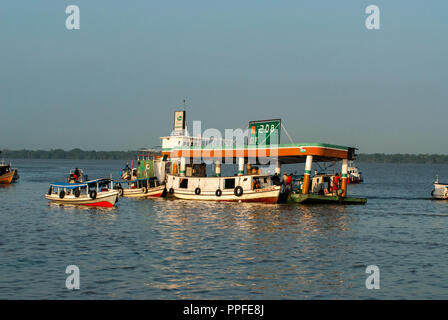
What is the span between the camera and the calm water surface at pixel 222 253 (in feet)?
60.6

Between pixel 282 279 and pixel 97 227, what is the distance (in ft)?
62.3

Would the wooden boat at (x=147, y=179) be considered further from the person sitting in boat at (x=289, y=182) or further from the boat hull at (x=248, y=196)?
the person sitting in boat at (x=289, y=182)

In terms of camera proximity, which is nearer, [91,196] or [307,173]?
[91,196]

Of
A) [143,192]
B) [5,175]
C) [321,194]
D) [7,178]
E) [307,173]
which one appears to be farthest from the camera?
[7,178]

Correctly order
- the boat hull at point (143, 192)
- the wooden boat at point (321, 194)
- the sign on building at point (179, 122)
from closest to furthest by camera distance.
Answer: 1. the wooden boat at point (321, 194)
2. the boat hull at point (143, 192)
3. the sign on building at point (179, 122)

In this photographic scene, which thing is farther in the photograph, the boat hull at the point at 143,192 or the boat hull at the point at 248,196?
the boat hull at the point at 143,192

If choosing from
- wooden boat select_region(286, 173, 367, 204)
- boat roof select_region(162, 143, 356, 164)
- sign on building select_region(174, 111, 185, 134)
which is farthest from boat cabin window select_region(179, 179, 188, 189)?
wooden boat select_region(286, 173, 367, 204)

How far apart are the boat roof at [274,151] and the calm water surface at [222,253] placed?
21.8 ft

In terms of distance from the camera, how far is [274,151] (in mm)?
50781

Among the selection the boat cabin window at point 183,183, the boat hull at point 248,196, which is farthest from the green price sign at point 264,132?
the boat cabin window at point 183,183

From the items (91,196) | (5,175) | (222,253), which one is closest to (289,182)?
(91,196)

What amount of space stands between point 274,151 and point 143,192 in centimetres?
1822

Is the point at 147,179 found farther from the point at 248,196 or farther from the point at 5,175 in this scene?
the point at 5,175
